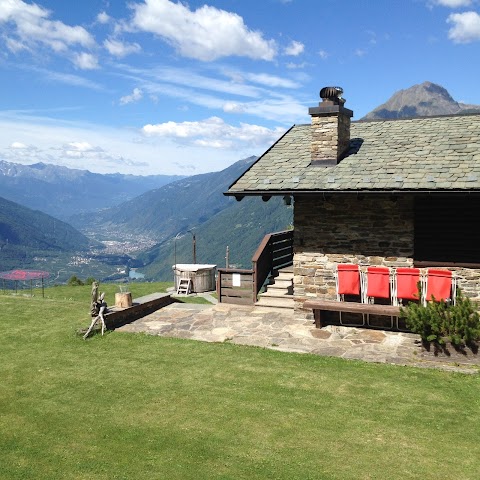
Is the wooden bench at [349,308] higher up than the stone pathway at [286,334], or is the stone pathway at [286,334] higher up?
the wooden bench at [349,308]

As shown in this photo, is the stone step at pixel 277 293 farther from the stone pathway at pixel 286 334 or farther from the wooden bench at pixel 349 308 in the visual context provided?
the wooden bench at pixel 349 308

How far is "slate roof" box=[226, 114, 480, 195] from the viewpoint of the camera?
450 inches

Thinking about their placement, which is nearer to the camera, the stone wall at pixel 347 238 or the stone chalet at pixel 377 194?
the stone chalet at pixel 377 194

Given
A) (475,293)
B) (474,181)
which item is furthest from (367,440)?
(474,181)

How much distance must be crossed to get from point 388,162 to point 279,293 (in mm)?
5341

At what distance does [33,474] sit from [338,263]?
8888 millimetres

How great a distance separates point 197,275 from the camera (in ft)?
74.6

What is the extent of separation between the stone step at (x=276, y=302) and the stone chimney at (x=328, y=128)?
4348mm

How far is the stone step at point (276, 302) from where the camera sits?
14672 millimetres

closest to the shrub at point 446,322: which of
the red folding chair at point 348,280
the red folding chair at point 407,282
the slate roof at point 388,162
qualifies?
the red folding chair at point 407,282

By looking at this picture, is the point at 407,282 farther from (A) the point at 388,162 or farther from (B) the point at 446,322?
(A) the point at 388,162

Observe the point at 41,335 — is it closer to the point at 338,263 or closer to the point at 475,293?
the point at 338,263

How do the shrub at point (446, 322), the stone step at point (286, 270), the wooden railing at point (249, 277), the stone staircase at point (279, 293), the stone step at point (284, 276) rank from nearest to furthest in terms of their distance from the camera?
the shrub at point (446, 322) → the stone staircase at point (279, 293) → the wooden railing at point (249, 277) → the stone step at point (284, 276) → the stone step at point (286, 270)

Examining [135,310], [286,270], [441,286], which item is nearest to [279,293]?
[286,270]
